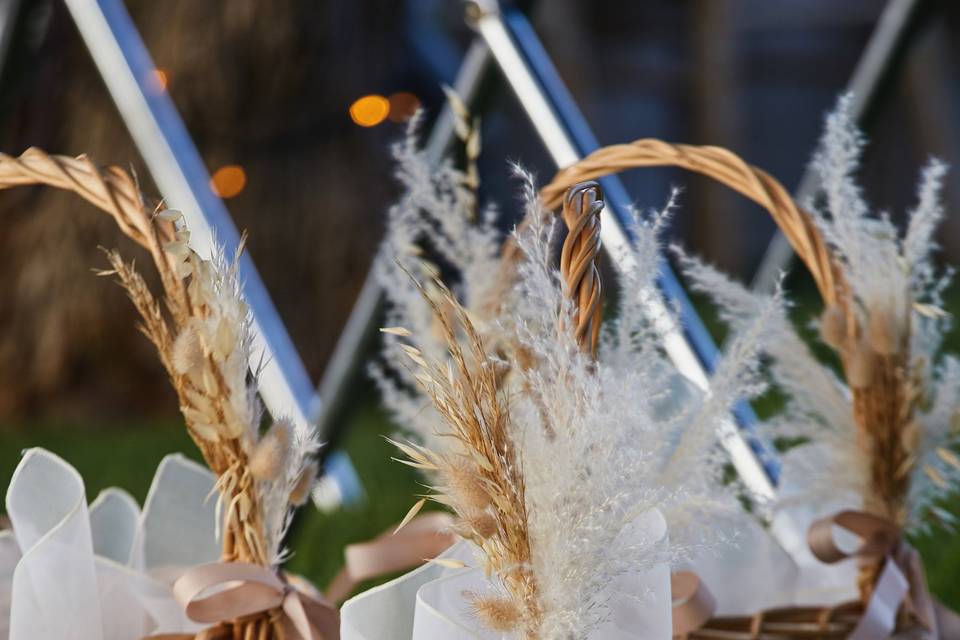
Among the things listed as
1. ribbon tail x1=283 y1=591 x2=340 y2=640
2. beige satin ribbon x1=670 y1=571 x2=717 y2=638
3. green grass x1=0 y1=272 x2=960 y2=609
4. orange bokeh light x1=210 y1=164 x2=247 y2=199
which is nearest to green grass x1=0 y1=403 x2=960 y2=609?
green grass x1=0 y1=272 x2=960 y2=609

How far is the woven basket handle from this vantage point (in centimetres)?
69

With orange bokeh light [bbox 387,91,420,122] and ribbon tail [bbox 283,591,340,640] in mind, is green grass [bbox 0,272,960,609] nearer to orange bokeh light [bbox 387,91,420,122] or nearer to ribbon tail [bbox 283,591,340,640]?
ribbon tail [bbox 283,591,340,640]

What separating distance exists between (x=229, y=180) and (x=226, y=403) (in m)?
2.36

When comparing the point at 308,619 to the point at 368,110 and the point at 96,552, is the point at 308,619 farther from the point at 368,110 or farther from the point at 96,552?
the point at 368,110

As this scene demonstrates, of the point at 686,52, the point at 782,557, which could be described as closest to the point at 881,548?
the point at 782,557

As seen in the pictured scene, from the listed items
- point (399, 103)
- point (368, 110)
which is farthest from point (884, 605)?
point (399, 103)

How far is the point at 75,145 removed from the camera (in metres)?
2.94

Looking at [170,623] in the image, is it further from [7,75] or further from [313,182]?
[313,182]

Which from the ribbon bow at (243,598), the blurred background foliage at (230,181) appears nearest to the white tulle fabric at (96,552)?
the ribbon bow at (243,598)

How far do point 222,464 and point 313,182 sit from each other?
2.36m

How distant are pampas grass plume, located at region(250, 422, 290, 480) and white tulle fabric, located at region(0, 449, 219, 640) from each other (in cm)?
11

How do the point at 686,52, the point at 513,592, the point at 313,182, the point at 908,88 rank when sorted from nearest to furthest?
the point at 513,592
the point at 313,182
the point at 908,88
the point at 686,52

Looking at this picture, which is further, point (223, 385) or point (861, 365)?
point (861, 365)

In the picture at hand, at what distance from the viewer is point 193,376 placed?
1.88 ft
